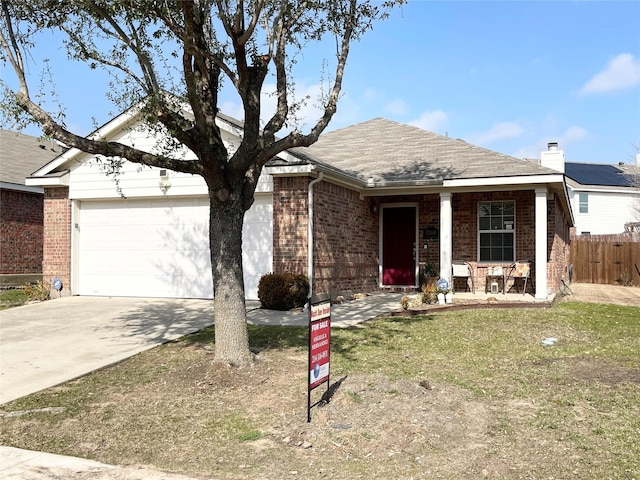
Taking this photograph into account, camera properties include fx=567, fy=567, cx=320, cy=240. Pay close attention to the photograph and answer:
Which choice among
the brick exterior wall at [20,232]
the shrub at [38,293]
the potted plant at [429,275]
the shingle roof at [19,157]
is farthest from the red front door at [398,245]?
the brick exterior wall at [20,232]

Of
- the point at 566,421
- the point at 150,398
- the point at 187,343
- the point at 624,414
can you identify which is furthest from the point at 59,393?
the point at 624,414

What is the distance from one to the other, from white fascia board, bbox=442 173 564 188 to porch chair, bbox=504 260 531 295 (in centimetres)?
214

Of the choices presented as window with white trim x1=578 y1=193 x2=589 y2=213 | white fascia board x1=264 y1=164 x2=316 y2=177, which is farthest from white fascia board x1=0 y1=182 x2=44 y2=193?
window with white trim x1=578 y1=193 x2=589 y2=213

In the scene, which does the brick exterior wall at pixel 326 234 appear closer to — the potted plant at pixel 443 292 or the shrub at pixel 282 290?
the shrub at pixel 282 290

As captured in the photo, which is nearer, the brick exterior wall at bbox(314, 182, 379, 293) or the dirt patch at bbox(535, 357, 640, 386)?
the dirt patch at bbox(535, 357, 640, 386)

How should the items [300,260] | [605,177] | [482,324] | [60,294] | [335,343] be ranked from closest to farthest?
[335,343]
[482,324]
[300,260]
[60,294]
[605,177]

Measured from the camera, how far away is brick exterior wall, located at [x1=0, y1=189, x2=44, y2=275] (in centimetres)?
1789

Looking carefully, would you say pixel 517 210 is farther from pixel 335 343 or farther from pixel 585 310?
pixel 335 343

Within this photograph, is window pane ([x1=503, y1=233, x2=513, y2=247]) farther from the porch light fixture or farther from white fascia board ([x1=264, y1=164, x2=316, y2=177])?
the porch light fixture

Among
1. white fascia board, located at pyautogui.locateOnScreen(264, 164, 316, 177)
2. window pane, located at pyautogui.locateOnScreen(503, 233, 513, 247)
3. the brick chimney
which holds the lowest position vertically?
window pane, located at pyautogui.locateOnScreen(503, 233, 513, 247)

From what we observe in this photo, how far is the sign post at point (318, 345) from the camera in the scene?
5742mm

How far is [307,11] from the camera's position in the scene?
8992 mm

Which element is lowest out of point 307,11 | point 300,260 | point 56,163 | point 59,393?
point 59,393

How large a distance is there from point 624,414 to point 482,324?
480cm
